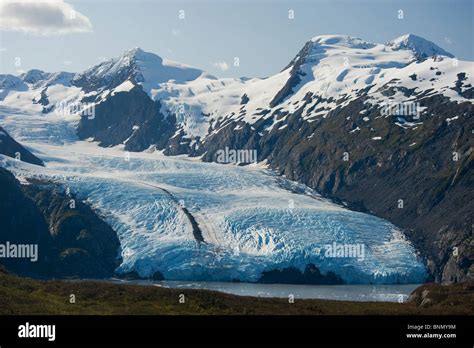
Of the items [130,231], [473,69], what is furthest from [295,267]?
[473,69]

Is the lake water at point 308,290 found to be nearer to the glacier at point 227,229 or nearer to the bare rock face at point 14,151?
the glacier at point 227,229

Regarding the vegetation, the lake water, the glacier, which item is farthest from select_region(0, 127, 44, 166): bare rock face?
the vegetation

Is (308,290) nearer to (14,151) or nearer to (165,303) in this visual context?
(165,303)

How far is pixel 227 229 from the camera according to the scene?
383 feet

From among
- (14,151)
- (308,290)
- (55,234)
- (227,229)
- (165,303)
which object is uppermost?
(14,151)

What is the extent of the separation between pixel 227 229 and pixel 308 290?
1950 cm

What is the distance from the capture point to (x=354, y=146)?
174000mm

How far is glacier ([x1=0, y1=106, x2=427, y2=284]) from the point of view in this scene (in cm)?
10956

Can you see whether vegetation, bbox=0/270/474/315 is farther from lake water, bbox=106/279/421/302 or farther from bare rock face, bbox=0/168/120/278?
bare rock face, bbox=0/168/120/278

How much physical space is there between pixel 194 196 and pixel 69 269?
89.2 feet

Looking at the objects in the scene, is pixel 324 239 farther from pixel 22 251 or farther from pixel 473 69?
pixel 473 69

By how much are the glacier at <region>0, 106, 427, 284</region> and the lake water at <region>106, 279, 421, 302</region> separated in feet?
11.2

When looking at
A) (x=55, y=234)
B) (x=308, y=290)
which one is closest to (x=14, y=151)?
(x=55, y=234)

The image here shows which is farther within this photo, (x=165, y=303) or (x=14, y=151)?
(x=14, y=151)
